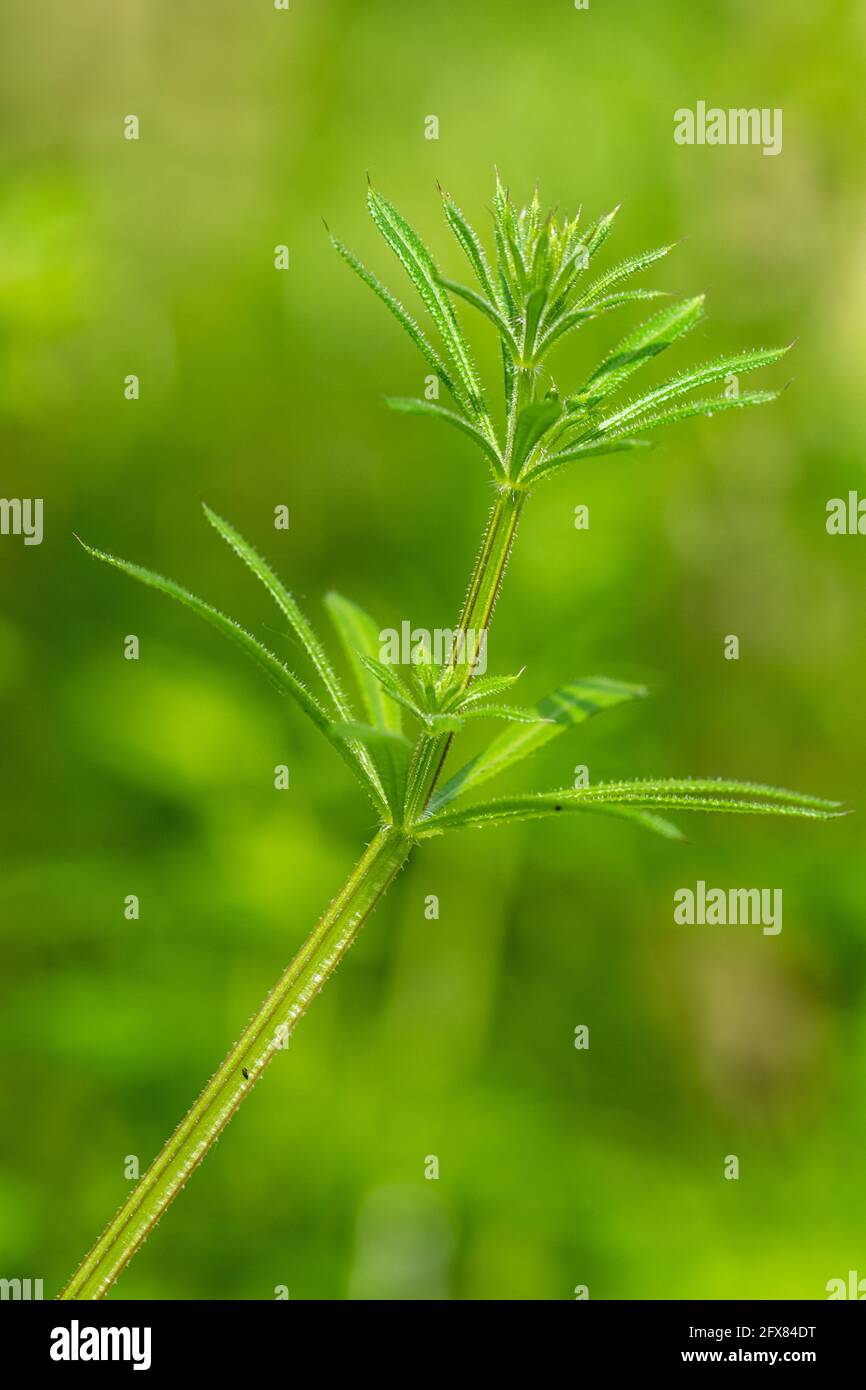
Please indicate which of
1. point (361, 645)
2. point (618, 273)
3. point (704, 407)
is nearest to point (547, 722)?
point (361, 645)

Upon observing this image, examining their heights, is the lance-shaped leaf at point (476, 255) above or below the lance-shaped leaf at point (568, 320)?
above

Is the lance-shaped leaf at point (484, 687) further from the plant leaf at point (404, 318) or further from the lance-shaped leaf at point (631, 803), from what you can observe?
the plant leaf at point (404, 318)

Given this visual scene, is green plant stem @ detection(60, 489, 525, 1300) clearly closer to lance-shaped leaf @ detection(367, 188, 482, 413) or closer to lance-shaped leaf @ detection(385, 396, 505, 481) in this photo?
lance-shaped leaf @ detection(385, 396, 505, 481)

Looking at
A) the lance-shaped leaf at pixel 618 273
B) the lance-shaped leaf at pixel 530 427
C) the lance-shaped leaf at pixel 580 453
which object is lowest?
the lance-shaped leaf at pixel 580 453

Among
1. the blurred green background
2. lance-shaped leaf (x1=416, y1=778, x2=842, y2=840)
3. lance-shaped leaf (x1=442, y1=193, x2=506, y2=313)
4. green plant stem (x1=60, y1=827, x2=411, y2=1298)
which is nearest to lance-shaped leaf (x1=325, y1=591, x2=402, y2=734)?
lance-shaped leaf (x1=416, y1=778, x2=842, y2=840)

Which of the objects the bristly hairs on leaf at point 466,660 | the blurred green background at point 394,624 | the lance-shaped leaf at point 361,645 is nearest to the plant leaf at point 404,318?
the bristly hairs on leaf at point 466,660
